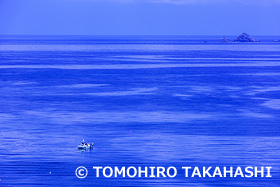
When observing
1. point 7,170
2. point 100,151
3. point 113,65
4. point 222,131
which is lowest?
point 7,170

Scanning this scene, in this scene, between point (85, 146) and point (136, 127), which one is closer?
point (85, 146)

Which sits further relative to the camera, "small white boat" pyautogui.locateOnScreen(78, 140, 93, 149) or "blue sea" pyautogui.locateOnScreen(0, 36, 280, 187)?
"small white boat" pyautogui.locateOnScreen(78, 140, 93, 149)

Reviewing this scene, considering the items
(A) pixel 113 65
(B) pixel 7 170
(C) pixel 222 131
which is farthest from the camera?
(A) pixel 113 65

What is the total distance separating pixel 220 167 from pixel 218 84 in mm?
36406

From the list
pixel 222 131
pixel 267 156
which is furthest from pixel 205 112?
pixel 267 156

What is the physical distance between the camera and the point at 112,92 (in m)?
54.0

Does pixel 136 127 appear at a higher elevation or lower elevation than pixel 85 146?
higher

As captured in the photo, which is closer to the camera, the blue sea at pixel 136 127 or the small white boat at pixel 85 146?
the blue sea at pixel 136 127

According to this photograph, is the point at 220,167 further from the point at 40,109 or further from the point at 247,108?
the point at 40,109

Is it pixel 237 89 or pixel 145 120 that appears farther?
pixel 237 89

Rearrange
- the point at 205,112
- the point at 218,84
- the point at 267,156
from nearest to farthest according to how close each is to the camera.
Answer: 1. the point at 267,156
2. the point at 205,112
3. the point at 218,84

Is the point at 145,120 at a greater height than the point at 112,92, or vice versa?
the point at 112,92

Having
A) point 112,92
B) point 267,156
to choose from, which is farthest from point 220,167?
point 112,92

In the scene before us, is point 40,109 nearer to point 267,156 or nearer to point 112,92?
point 112,92
